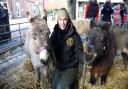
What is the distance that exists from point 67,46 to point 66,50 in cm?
6

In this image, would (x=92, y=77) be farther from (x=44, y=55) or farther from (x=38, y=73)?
(x=44, y=55)

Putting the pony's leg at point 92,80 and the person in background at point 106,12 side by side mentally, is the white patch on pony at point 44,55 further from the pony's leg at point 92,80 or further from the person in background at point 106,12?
the person in background at point 106,12

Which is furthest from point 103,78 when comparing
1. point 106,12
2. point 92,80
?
point 106,12

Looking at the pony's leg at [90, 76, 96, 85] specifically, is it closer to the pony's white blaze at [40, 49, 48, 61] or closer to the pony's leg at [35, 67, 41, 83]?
the pony's leg at [35, 67, 41, 83]

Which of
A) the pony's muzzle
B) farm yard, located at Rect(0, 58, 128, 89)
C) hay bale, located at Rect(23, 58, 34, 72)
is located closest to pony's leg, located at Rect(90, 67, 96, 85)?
farm yard, located at Rect(0, 58, 128, 89)

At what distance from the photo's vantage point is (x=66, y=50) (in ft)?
12.6

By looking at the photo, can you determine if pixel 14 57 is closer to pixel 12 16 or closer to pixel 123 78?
pixel 123 78

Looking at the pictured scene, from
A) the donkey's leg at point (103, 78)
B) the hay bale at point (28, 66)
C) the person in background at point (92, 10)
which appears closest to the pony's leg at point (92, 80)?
the donkey's leg at point (103, 78)

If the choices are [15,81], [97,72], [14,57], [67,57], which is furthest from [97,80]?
[14,57]

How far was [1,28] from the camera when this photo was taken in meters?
8.74

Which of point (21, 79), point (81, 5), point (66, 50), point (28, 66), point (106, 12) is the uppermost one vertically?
point (81, 5)

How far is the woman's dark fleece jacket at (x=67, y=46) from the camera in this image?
12.6ft

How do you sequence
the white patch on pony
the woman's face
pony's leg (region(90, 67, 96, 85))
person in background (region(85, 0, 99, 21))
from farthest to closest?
person in background (region(85, 0, 99, 21)) → pony's leg (region(90, 67, 96, 85)) → the woman's face → the white patch on pony

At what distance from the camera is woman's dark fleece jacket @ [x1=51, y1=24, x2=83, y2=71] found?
12.6ft
